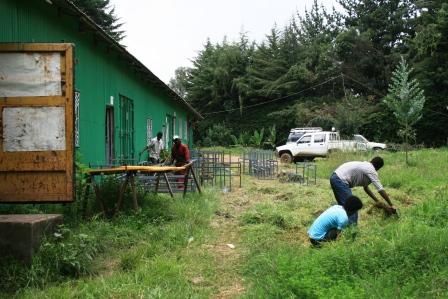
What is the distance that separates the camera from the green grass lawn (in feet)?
16.4

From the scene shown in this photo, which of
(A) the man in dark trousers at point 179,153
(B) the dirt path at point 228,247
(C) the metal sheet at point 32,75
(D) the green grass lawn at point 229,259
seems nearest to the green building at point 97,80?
(C) the metal sheet at point 32,75

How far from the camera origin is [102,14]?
3997 cm

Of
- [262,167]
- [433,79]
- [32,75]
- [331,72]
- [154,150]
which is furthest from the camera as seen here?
[331,72]

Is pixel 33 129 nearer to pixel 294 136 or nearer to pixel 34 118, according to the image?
pixel 34 118

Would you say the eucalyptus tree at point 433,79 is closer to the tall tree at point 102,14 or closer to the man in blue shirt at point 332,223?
the tall tree at point 102,14

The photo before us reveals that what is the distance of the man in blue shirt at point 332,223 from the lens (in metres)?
6.96

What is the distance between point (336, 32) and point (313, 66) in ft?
14.7

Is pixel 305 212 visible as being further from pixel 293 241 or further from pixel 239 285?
pixel 239 285

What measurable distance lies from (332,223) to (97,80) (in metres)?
7.50

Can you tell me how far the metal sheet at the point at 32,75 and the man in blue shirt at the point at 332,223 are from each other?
142 inches

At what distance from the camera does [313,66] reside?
48094 millimetres

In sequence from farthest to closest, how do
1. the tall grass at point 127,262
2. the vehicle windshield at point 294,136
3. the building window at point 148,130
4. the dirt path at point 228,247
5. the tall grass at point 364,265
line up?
the vehicle windshield at point 294,136 → the building window at point 148,130 → the dirt path at point 228,247 → the tall grass at point 127,262 → the tall grass at point 364,265

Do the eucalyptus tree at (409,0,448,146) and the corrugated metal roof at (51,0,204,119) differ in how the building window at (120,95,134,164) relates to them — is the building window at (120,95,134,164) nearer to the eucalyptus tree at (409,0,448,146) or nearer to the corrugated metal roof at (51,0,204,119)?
the corrugated metal roof at (51,0,204,119)

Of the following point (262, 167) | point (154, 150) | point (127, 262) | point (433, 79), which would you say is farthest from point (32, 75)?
point (433, 79)
